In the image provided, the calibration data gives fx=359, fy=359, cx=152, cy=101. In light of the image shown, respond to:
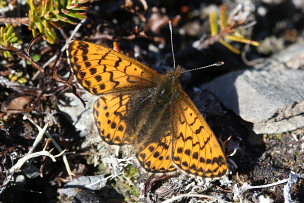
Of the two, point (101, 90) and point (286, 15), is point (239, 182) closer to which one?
point (101, 90)

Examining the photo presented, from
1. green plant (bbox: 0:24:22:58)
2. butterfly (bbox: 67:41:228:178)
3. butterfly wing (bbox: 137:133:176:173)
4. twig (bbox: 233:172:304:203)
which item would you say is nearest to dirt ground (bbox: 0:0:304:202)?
twig (bbox: 233:172:304:203)

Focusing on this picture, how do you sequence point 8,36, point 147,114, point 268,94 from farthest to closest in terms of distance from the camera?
point 268,94
point 8,36
point 147,114

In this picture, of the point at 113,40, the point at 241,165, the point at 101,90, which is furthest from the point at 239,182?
the point at 113,40

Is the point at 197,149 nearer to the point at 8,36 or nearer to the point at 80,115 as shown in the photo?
the point at 80,115

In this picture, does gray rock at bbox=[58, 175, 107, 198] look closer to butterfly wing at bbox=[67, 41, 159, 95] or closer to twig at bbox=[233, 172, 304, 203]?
butterfly wing at bbox=[67, 41, 159, 95]

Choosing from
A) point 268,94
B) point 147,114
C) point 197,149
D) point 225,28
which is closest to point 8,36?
point 147,114

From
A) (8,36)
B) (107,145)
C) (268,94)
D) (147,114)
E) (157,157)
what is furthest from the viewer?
(268,94)

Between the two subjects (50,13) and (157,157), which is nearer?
(157,157)
